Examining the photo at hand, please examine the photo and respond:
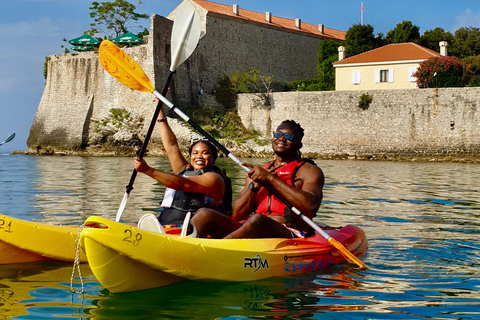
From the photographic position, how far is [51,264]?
5910 mm

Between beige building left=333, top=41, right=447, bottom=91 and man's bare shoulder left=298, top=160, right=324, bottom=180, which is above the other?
beige building left=333, top=41, right=447, bottom=91

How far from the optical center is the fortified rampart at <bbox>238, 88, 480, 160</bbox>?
28594 millimetres

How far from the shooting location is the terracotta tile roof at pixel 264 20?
127 feet

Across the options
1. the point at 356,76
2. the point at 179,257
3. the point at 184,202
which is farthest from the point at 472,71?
the point at 179,257

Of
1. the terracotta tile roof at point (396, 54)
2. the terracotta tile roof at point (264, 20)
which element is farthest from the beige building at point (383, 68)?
the terracotta tile roof at point (264, 20)

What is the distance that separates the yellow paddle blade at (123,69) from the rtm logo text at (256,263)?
7.88ft

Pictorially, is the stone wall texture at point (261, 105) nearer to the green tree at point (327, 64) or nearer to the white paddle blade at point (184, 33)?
the green tree at point (327, 64)

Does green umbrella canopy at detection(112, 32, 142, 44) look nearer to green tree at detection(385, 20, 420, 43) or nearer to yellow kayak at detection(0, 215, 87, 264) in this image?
green tree at detection(385, 20, 420, 43)

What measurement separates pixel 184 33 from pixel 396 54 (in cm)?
2888

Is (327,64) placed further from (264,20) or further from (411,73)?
(411,73)

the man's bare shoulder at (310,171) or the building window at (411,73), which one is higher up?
the building window at (411,73)

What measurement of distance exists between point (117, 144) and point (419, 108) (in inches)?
582

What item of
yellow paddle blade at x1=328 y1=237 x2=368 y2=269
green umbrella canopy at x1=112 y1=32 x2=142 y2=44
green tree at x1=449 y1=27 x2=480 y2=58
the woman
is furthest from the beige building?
the woman

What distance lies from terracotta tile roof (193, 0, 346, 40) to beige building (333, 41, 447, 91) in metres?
7.30
